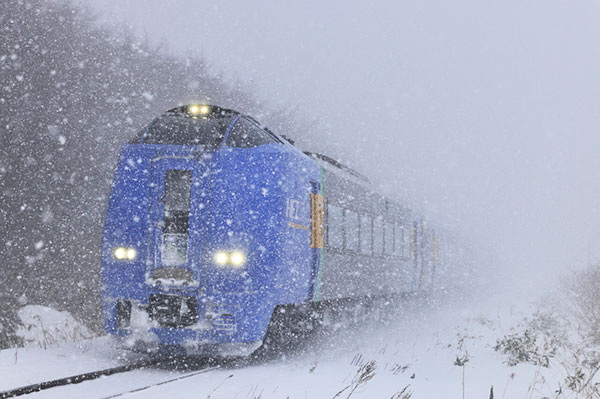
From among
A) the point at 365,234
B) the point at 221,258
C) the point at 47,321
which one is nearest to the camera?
the point at 221,258

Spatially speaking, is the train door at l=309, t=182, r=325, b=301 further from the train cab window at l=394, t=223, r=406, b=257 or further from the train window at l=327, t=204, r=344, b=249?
the train cab window at l=394, t=223, r=406, b=257

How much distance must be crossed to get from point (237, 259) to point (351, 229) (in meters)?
3.76

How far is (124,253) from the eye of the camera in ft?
23.6

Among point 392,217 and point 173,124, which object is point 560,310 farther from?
point 173,124

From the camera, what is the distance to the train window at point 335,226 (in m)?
9.23

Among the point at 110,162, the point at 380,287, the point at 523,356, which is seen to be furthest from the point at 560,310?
the point at 110,162

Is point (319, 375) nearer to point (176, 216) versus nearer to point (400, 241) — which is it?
→ point (176, 216)

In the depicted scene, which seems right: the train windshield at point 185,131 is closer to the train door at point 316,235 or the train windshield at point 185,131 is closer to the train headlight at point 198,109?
the train headlight at point 198,109

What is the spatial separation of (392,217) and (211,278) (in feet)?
24.7

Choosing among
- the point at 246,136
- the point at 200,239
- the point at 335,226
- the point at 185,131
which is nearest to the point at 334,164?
the point at 335,226

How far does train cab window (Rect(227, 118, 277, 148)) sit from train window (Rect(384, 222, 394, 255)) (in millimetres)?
5786

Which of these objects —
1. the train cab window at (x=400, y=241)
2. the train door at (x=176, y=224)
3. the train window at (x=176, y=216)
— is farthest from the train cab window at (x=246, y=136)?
the train cab window at (x=400, y=241)

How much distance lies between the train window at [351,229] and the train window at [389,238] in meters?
2.32

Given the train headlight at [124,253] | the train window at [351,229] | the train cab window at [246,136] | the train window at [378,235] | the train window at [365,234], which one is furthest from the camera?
the train window at [378,235]
